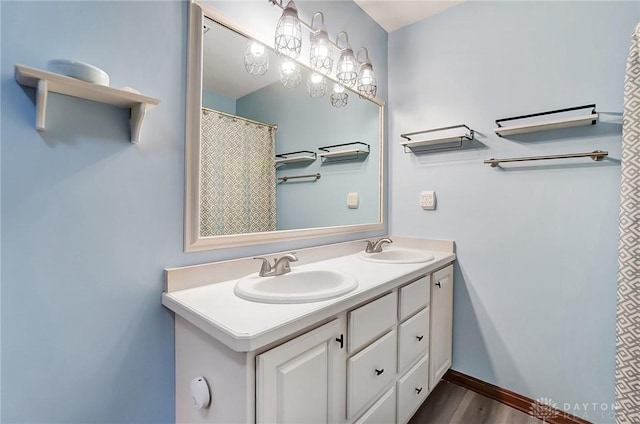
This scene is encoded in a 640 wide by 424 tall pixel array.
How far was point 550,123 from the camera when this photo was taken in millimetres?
1415

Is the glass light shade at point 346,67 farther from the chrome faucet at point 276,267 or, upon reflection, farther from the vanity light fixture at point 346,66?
the chrome faucet at point 276,267

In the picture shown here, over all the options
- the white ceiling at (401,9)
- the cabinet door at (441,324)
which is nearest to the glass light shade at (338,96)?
the white ceiling at (401,9)

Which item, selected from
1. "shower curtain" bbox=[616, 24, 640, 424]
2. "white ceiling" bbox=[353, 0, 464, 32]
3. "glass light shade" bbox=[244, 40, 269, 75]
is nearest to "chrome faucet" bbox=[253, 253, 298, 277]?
"glass light shade" bbox=[244, 40, 269, 75]

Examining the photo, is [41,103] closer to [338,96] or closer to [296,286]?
[296,286]

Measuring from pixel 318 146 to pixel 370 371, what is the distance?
117 cm

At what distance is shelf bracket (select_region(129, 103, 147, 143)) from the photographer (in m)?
0.88

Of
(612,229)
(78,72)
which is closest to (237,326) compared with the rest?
(78,72)

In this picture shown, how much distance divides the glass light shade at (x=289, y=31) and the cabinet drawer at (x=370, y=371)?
1.31 metres

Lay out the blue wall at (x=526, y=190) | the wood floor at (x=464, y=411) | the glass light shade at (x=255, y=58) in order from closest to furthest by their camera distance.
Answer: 1. the glass light shade at (x=255, y=58)
2. the blue wall at (x=526, y=190)
3. the wood floor at (x=464, y=411)

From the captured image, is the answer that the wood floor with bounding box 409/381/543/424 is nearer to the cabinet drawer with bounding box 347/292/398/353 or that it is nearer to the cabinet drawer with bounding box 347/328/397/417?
the cabinet drawer with bounding box 347/328/397/417

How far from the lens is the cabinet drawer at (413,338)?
1.31m

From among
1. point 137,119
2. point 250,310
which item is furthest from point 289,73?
point 250,310

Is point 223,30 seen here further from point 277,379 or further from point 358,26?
point 277,379

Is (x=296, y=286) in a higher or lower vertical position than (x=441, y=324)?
higher
